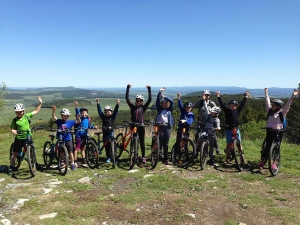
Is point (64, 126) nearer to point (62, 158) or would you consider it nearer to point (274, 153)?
point (62, 158)

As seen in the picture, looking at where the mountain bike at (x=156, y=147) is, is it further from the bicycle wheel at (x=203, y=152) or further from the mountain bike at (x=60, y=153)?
the mountain bike at (x=60, y=153)

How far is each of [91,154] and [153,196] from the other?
387cm

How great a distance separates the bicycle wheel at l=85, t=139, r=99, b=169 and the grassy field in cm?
33

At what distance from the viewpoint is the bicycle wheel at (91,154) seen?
28.6 feet

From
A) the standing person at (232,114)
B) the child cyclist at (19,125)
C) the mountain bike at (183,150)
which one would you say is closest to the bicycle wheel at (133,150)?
the mountain bike at (183,150)

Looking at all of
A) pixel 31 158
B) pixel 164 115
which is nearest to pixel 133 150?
pixel 164 115

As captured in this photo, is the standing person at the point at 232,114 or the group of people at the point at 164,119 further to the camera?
the standing person at the point at 232,114

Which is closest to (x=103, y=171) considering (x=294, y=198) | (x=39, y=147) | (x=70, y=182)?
(x=70, y=182)

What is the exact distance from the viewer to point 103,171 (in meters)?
8.31

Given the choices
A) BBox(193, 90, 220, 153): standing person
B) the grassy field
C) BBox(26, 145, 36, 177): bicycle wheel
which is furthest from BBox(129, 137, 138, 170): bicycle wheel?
BBox(26, 145, 36, 177): bicycle wheel

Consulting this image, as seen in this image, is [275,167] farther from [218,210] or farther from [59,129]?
[59,129]

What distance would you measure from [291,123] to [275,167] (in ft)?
150

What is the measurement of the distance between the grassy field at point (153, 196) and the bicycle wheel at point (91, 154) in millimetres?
328

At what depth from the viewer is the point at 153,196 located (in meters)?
6.07
